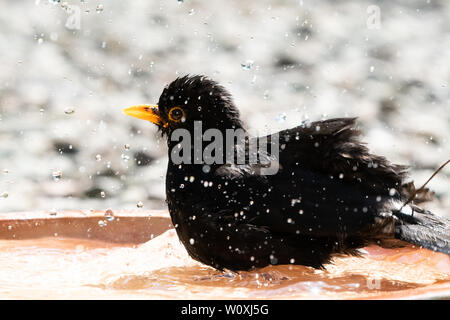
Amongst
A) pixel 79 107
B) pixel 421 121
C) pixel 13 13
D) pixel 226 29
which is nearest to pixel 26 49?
pixel 13 13

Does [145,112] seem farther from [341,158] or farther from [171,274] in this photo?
[341,158]

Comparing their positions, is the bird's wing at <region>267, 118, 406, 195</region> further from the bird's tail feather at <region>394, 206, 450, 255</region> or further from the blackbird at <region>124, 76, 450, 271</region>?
the bird's tail feather at <region>394, 206, 450, 255</region>

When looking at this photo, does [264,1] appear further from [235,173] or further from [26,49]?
[235,173]

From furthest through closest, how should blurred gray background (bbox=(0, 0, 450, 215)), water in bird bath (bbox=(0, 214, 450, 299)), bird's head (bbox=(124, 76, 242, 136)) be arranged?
1. blurred gray background (bbox=(0, 0, 450, 215))
2. bird's head (bbox=(124, 76, 242, 136))
3. water in bird bath (bbox=(0, 214, 450, 299))

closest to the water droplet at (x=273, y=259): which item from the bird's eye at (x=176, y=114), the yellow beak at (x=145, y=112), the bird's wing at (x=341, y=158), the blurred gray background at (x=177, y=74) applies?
the bird's wing at (x=341, y=158)

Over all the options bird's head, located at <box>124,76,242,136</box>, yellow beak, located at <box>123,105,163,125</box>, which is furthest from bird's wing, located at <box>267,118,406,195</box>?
yellow beak, located at <box>123,105,163,125</box>

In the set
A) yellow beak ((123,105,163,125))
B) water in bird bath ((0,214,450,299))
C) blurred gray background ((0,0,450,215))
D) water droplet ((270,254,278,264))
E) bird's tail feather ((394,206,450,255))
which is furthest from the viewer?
blurred gray background ((0,0,450,215))

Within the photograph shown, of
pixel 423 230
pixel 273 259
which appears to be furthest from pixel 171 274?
pixel 423 230
